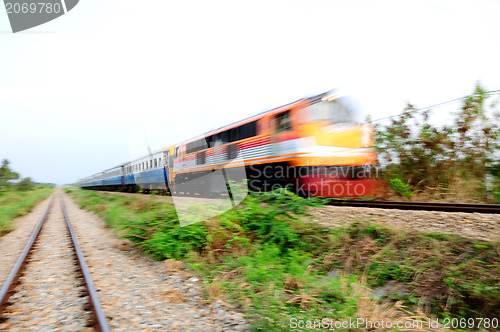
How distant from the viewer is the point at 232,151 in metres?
10.8

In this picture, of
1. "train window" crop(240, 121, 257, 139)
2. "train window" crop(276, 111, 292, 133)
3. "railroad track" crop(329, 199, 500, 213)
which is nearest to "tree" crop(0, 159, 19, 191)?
"train window" crop(240, 121, 257, 139)

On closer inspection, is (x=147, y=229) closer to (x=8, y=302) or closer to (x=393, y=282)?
(x=8, y=302)

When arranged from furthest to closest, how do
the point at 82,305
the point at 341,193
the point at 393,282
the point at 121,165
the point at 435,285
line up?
the point at 121,165 < the point at 341,193 < the point at 393,282 < the point at 435,285 < the point at 82,305

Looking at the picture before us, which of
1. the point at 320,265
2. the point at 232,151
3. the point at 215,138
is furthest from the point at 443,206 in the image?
the point at 215,138

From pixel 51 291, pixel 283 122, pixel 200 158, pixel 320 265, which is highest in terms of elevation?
pixel 283 122

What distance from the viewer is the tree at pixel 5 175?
31.9m

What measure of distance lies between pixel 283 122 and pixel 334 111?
1520 mm

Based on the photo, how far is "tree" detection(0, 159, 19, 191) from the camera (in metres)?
31.9

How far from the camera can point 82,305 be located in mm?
3656

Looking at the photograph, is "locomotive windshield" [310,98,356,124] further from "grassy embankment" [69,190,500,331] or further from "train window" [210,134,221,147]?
"train window" [210,134,221,147]

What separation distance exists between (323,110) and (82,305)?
720 centimetres

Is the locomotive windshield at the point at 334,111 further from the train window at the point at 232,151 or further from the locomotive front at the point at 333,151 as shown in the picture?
the train window at the point at 232,151

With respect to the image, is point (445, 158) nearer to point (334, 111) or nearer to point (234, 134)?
point (334, 111)

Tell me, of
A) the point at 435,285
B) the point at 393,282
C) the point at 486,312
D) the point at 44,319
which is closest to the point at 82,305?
the point at 44,319
